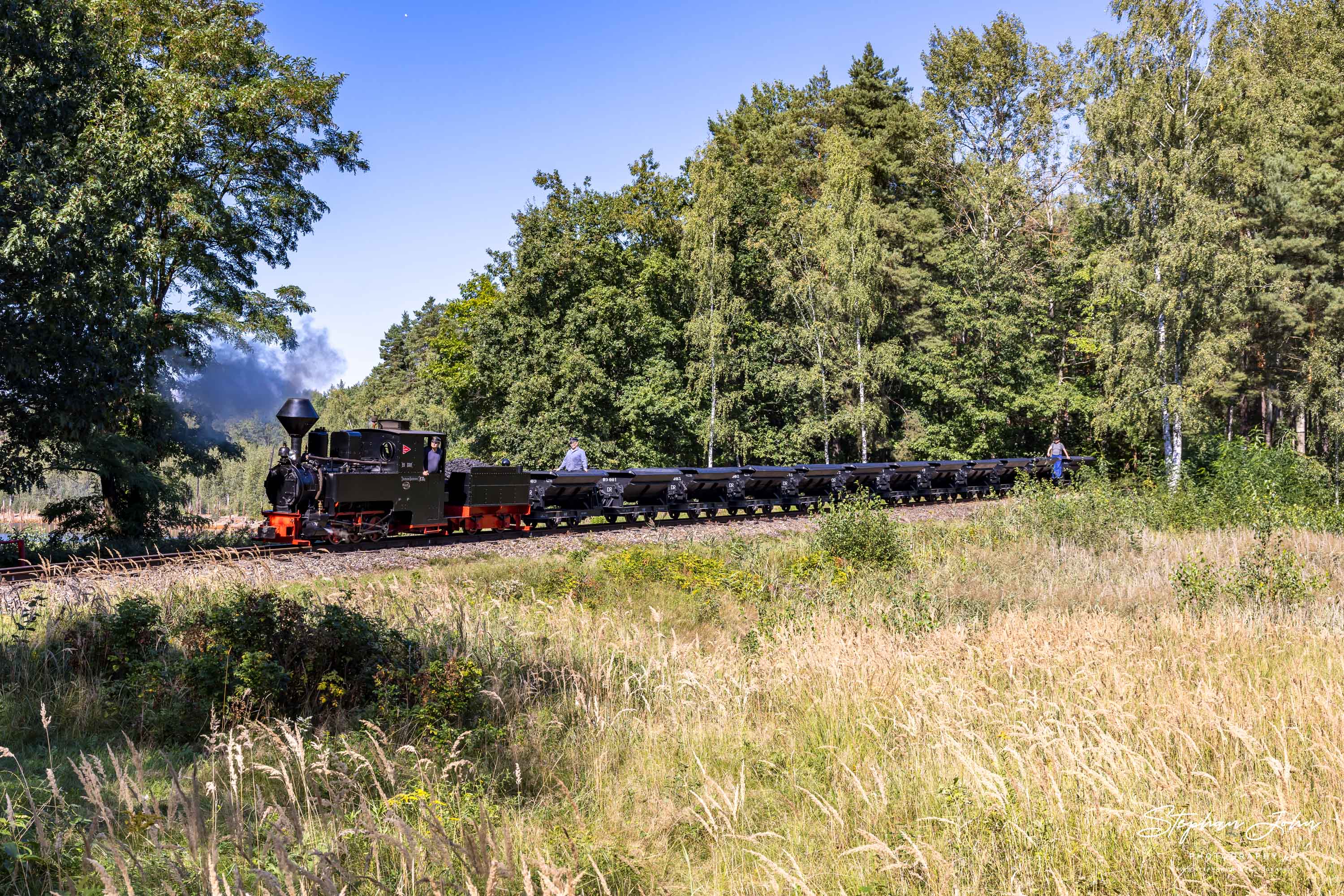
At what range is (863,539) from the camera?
52.0ft

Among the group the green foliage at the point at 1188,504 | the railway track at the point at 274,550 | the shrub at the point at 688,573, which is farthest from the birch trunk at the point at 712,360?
the shrub at the point at 688,573

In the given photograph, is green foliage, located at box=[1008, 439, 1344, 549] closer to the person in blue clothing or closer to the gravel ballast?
the gravel ballast

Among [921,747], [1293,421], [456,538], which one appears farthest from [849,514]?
[1293,421]

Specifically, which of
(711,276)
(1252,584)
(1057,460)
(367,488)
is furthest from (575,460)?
(1057,460)

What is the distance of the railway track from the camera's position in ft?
38.6

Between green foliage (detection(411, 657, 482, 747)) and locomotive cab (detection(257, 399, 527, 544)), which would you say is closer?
green foliage (detection(411, 657, 482, 747))

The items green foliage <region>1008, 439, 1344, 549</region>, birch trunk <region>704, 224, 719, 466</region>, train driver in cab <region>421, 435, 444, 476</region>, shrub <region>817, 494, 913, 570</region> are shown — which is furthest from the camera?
birch trunk <region>704, 224, 719, 466</region>

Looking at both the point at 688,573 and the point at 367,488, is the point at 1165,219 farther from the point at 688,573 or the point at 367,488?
the point at 367,488

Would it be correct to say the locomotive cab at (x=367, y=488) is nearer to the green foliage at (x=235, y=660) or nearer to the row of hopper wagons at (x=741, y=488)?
the row of hopper wagons at (x=741, y=488)

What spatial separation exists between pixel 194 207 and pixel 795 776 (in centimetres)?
2396

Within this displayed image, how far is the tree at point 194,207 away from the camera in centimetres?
1989

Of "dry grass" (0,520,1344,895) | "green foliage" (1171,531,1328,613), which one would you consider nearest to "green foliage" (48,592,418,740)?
"dry grass" (0,520,1344,895)

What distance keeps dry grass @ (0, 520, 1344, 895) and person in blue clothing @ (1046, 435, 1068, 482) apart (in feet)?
75.6

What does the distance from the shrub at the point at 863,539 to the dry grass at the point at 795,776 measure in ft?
18.2
